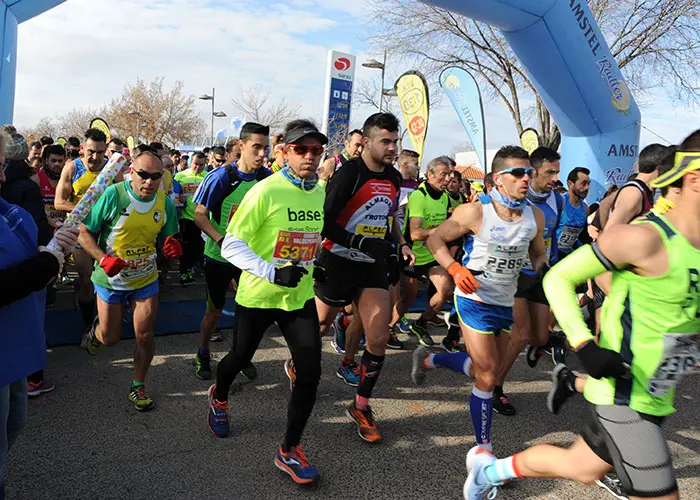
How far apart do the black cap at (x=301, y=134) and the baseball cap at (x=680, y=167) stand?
181 cm

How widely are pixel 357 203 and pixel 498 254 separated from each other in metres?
1.08

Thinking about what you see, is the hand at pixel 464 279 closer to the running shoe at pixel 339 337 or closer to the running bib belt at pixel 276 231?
the running bib belt at pixel 276 231

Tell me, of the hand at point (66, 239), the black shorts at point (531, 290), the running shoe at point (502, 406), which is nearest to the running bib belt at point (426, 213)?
the black shorts at point (531, 290)

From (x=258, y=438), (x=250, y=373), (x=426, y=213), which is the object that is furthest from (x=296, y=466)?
(x=426, y=213)

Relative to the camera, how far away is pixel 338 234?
3861 mm

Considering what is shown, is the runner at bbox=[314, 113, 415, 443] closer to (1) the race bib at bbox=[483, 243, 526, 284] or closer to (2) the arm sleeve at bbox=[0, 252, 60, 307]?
(1) the race bib at bbox=[483, 243, 526, 284]

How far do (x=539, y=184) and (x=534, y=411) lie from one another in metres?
1.88

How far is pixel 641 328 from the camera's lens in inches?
80.2

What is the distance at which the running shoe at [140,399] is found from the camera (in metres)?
4.00

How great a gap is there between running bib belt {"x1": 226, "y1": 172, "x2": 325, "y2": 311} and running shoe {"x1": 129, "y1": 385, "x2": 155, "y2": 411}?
1.32m

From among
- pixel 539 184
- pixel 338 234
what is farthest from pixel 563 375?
pixel 539 184

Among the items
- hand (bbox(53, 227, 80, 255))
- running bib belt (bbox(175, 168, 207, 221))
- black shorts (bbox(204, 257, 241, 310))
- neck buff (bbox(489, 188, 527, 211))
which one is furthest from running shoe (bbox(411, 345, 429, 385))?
running bib belt (bbox(175, 168, 207, 221))

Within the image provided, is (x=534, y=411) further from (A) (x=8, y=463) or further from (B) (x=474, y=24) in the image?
(B) (x=474, y=24)

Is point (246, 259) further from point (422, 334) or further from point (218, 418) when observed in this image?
point (422, 334)
